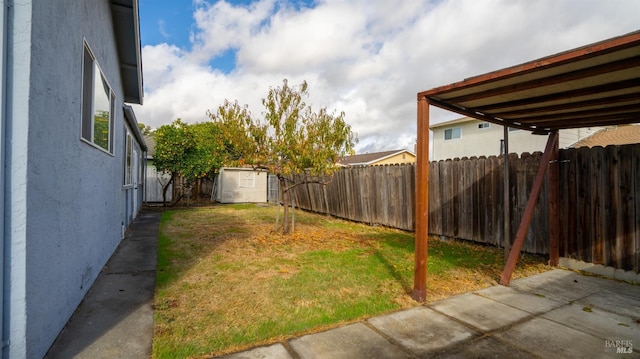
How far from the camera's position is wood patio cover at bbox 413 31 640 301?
112 inches

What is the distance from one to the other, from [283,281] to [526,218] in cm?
386

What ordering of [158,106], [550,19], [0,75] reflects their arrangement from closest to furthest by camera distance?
[0,75]
[550,19]
[158,106]

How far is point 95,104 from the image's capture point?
4359 mm

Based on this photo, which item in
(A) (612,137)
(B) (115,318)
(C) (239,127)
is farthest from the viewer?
(A) (612,137)

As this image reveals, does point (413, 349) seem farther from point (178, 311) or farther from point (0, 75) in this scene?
point (0, 75)

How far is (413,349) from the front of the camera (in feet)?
8.72

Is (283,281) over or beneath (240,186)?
beneath

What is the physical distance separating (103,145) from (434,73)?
22022mm

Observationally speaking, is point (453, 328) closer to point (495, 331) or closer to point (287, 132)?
point (495, 331)

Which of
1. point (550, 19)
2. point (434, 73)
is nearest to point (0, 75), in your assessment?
point (550, 19)

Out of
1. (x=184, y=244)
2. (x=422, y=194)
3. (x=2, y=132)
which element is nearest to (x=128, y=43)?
(x=184, y=244)

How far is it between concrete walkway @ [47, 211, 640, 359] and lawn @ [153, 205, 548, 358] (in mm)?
207

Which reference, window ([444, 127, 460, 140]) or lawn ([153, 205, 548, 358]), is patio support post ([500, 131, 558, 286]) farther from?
window ([444, 127, 460, 140])

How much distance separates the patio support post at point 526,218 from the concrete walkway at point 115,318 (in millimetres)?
4645
